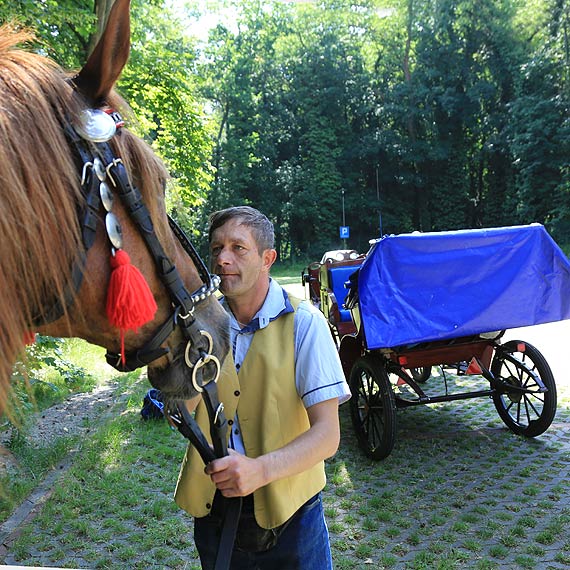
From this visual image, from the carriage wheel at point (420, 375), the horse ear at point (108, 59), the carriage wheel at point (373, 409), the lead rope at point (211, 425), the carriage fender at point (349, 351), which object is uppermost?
the horse ear at point (108, 59)

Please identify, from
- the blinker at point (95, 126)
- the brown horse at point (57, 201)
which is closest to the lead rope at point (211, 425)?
the brown horse at point (57, 201)

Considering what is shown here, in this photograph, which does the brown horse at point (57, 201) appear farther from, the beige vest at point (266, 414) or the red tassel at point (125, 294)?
the beige vest at point (266, 414)

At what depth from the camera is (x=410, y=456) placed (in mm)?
5156

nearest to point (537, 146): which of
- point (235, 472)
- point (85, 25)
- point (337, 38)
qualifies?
point (337, 38)

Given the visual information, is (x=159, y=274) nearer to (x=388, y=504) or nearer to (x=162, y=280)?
(x=162, y=280)

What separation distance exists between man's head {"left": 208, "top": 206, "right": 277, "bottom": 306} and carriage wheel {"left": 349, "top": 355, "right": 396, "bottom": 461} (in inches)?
126

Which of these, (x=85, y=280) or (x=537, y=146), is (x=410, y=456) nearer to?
(x=85, y=280)

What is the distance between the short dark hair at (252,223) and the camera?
1929 millimetres

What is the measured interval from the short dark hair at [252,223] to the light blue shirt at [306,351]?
0.17 m

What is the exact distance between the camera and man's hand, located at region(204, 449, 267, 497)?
142 cm

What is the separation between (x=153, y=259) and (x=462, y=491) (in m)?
3.96

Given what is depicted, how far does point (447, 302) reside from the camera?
195 inches

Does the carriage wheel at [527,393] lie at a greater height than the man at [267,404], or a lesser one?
lesser

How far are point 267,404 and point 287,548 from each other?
18.8 inches
